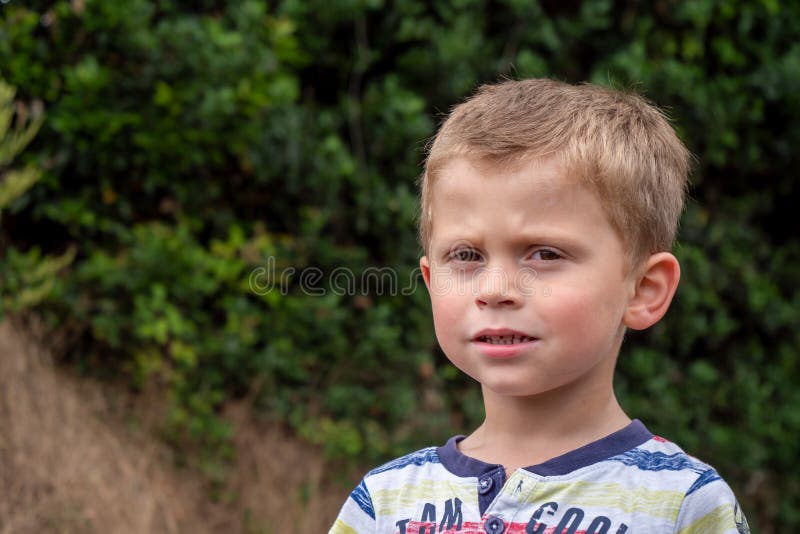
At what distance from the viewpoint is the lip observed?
1780 mm

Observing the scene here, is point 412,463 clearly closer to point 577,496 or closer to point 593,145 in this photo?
point 577,496

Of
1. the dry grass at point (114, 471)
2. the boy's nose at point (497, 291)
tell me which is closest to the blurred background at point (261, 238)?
the dry grass at point (114, 471)

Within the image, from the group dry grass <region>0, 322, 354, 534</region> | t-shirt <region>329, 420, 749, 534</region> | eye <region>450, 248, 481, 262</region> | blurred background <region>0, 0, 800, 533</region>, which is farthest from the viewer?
blurred background <region>0, 0, 800, 533</region>

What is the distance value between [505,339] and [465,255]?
0.21 m

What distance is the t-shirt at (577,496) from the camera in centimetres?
173

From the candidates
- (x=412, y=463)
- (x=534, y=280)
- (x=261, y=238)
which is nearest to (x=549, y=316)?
(x=534, y=280)

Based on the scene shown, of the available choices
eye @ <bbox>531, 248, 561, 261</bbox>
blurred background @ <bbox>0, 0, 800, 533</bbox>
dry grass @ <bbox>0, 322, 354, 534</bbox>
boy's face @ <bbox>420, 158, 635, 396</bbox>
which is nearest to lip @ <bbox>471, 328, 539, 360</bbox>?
boy's face @ <bbox>420, 158, 635, 396</bbox>

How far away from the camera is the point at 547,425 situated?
1.91m

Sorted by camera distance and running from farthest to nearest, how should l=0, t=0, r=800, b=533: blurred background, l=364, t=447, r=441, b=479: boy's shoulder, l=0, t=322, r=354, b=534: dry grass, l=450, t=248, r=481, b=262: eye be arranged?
l=0, t=0, r=800, b=533: blurred background < l=0, t=322, r=354, b=534: dry grass < l=364, t=447, r=441, b=479: boy's shoulder < l=450, t=248, r=481, b=262: eye

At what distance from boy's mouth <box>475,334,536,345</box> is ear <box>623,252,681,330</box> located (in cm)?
27

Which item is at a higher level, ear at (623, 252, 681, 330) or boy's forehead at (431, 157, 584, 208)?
boy's forehead at (431, 157, 584, 208)

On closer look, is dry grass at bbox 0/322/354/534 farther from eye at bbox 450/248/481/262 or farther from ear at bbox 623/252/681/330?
ear at bbox 623/252/681/330

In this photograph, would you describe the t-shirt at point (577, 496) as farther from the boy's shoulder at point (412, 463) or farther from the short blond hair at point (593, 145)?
the short blond hair at point (593, 145)

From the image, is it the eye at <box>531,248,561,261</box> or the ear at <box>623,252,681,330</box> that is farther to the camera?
the ear at <box>623,252,681,330</box>
